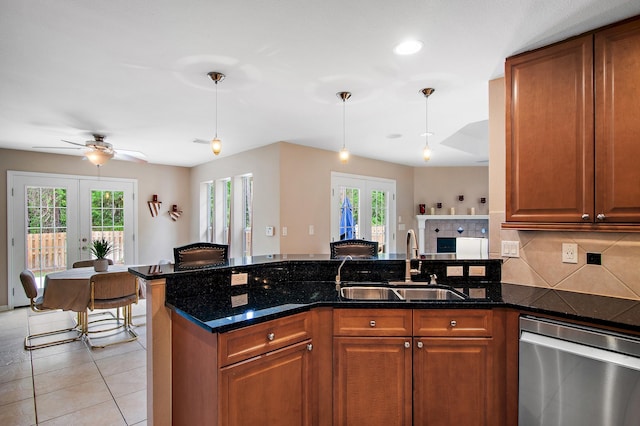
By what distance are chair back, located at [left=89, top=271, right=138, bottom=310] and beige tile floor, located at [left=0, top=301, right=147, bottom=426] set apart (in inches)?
18.1

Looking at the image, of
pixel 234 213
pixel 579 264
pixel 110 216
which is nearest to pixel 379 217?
pixel 234 213

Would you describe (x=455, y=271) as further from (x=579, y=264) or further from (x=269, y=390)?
(x=269, y=390)

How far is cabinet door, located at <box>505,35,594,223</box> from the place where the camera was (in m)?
1.88

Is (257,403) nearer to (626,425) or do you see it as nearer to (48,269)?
(626,425)

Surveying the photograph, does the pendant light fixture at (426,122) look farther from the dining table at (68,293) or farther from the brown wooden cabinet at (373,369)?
the dining table at (68,293)

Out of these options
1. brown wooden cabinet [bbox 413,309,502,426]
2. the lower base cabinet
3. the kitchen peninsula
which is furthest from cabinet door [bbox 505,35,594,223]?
the lower base cabinet

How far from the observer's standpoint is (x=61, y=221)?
550 centimetres

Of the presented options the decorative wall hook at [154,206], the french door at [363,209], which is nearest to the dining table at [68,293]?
the decorative wall hook at [154,206]

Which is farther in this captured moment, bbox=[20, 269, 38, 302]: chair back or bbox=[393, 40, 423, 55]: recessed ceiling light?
bbox=[20, 269, 38, 302]: chair back

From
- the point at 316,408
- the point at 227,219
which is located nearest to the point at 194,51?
the point at 316,408

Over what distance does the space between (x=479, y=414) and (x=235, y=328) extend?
1398 millimetres

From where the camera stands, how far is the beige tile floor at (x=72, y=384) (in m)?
2.34

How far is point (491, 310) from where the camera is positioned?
184cm

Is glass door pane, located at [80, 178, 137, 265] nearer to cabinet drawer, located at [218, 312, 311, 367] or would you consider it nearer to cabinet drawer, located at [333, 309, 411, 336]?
cabinet drawer, located at [218, 312, 311, 367]
